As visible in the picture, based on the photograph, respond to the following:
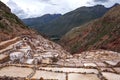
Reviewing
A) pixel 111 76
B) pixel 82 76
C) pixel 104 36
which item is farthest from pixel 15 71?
pixel 104 36

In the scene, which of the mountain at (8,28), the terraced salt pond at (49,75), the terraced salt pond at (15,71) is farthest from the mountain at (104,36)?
the terraced salt pond at (15,71)

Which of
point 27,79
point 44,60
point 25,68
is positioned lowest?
point 27,79

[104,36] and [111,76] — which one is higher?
[104,36]

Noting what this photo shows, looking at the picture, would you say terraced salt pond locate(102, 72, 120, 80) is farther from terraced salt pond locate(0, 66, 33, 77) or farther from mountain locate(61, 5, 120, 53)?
mountain locate(61, 5, 120, 53)

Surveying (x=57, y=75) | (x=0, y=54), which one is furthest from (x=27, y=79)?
(x=0, y=54)

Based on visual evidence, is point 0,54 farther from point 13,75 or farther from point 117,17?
point 117,17

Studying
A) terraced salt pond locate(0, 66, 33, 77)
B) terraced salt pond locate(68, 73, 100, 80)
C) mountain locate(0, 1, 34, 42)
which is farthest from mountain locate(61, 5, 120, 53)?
terraced salt pond locate(0, 66, 33, 77)

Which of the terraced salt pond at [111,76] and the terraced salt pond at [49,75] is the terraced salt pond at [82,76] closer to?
the terraced salt pond at [49,75]

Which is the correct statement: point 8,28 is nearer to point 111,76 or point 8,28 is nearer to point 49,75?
point 49,75
